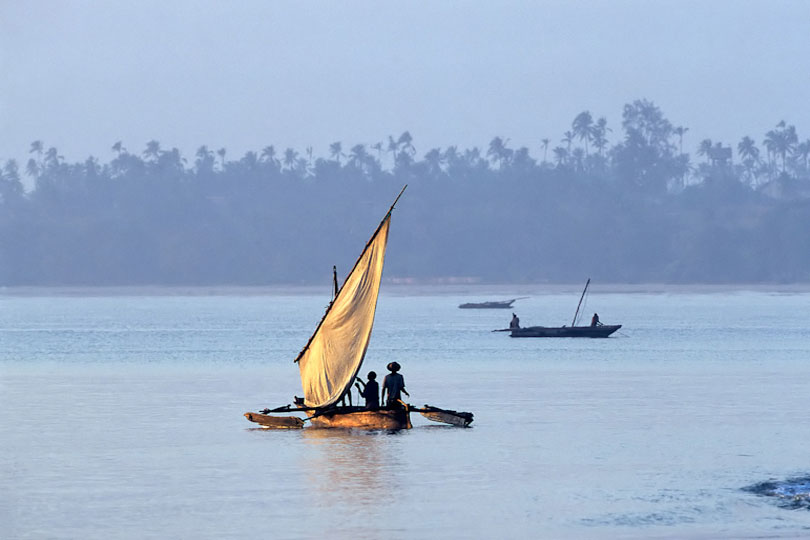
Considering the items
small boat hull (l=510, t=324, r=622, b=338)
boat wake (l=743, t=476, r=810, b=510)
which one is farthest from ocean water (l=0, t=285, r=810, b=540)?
small boat hull (l=510, t=324, r=622, b=338)

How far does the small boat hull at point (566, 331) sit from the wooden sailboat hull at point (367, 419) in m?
52.1

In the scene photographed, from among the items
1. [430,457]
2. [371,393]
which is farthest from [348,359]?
[430,457]

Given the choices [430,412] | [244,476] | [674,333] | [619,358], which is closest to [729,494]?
[244,476]

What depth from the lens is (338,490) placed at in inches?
1082

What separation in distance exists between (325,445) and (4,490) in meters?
8.65

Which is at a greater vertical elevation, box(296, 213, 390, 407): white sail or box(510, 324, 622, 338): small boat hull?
box(296, 213, 390, 407): white sail

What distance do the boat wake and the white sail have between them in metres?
11.4

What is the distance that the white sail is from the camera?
3600 centimetres

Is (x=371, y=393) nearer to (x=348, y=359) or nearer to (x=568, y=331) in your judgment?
(x=348, y=359)

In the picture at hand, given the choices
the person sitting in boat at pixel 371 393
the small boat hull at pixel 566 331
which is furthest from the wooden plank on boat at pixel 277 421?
the small boat hull at pixel 566 331

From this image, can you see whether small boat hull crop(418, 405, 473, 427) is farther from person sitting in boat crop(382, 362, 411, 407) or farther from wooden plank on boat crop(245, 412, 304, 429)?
wooden plank on boat crop(245, 412, 304, 429)

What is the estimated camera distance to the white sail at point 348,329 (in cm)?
3600

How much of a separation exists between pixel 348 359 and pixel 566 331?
53.5 metres

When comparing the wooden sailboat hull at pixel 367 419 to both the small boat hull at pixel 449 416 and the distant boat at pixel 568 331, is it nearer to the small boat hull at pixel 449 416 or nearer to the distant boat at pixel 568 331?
the small boat hull at pixel 449 416
